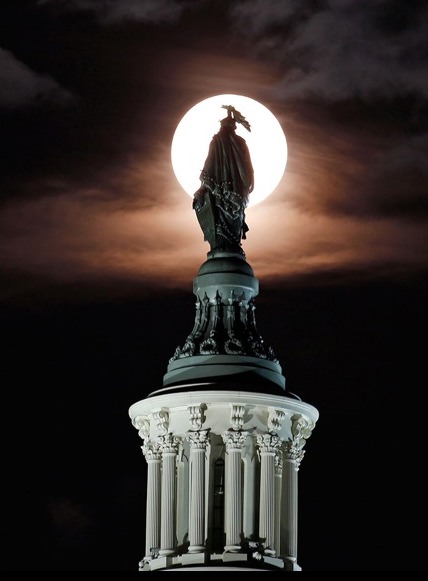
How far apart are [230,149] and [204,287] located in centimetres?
451

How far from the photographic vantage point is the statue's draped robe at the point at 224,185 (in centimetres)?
9412

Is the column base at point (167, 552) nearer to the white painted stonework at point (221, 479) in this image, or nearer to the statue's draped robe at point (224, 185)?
the white painted stonework at point (221, 479)

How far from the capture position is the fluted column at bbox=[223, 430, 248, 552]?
296ft

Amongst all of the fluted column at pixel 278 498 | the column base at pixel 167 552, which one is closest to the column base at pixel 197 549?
the column base at pixel 167 552

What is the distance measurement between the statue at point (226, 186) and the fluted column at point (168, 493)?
656cm

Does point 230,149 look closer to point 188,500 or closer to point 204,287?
point 204,287

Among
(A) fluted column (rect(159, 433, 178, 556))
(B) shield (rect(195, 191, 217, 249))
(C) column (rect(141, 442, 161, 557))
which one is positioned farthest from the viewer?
(B) shield (rect(195, 191, 217, 249))

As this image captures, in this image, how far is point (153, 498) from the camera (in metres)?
92.6

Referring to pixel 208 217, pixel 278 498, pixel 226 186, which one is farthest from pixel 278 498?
pixel 226 186

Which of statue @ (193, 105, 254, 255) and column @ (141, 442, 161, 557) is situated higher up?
statue @ (193, 105, 254, 255)

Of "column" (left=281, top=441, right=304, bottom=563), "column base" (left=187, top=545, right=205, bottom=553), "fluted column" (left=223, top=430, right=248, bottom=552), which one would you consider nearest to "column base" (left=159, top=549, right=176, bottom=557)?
"column base" (left=187, top=545, right=205, bottom=553)

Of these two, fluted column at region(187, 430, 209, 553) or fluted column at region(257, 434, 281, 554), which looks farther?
fluted column at region(257, 434, 281, 554)

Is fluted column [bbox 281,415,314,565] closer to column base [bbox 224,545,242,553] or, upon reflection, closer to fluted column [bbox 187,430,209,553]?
column base [bbox 224,545,242,553]

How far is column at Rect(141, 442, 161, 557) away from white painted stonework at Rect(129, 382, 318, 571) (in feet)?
0.10
